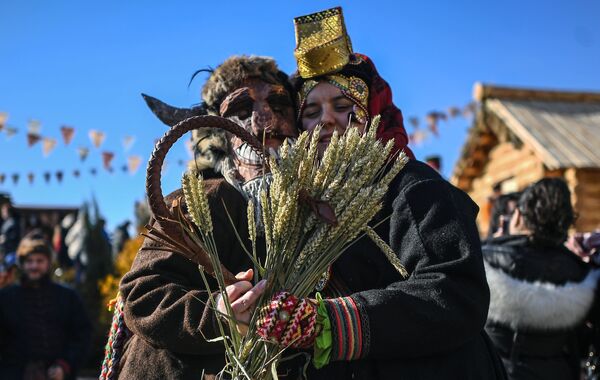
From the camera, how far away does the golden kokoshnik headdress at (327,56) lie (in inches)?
93.7

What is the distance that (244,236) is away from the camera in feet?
6.94

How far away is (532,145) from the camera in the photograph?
985cm

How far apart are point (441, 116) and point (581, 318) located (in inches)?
398

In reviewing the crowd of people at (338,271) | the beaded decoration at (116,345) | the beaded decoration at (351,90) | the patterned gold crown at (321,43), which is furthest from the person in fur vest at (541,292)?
the beaded decoration at (116,345)

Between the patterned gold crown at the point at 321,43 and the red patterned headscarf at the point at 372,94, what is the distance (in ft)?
0.10

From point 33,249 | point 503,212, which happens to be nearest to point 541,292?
point 503,212

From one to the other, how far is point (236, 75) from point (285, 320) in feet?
4.06

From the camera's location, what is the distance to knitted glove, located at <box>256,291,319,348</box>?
1.62 metres

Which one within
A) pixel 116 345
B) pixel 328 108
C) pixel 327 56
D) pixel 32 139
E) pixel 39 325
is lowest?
pixel 39 325

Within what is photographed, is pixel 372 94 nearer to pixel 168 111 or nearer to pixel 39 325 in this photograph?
pixel 168 111

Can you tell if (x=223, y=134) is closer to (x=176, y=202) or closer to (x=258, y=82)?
(x=258, y=82)

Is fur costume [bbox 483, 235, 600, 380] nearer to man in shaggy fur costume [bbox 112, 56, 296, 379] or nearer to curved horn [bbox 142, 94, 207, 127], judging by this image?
man in shaggy fur costume [bbox 112, 56, 296, 379]

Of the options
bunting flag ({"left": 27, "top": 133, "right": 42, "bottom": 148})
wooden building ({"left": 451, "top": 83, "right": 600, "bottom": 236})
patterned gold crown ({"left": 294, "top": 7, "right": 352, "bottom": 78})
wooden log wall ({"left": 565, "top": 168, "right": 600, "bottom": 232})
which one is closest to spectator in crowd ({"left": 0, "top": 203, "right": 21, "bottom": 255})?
bunting flag ({"left": 27, "top": 133, "right": 42, "bottom": 148})

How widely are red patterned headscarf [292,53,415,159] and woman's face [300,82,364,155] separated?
0.02m
